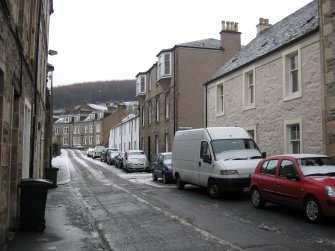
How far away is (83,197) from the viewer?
15562 mm

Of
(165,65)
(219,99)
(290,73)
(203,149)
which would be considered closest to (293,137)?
(290,73)

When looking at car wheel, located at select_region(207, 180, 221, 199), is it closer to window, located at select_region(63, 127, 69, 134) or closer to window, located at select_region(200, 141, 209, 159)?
window, located at select_region(200, 141, 209, 159)

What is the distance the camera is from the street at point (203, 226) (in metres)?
7.28

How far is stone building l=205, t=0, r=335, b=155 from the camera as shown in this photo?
15.2 metres

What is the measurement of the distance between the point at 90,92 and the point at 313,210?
416ft

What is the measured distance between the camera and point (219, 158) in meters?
14.1

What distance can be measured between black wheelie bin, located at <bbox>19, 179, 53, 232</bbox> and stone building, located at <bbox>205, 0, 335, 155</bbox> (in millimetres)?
9553

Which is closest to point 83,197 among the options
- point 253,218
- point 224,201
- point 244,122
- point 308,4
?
point 224,201

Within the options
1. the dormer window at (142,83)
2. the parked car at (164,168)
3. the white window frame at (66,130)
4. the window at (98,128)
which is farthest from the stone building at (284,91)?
the white window frame at (66,130)

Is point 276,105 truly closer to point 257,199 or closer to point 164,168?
point 164,168

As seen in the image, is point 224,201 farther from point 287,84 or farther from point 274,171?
point 287,84

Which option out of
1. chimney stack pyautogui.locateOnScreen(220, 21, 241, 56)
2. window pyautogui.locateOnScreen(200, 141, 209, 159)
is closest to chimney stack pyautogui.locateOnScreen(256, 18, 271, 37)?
chimney stack pyautogui.locateOnScreen(220, 21, 241, 56)

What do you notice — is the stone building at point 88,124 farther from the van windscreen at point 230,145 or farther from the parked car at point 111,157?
the van windscreen at point 230,145

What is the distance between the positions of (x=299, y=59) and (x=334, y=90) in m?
3.29
